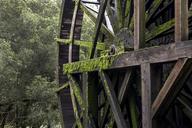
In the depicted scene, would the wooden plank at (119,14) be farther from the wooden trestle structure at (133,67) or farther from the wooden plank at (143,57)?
the wooden plank at (143,57)

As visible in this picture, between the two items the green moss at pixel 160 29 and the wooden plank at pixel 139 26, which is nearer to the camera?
the wooden plank at pixel 139 26

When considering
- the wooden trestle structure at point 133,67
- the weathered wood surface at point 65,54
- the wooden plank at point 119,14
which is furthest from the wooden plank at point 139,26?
the weathered wood surface at point 65,54

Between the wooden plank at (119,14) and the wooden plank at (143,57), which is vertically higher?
the wooden plank at (119,14)

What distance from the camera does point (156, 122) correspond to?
3.97m

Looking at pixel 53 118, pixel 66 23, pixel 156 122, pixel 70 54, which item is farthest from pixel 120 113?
pixel 53 118

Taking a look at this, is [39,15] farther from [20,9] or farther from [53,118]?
[53,118]

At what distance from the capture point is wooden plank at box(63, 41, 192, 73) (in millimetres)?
3636

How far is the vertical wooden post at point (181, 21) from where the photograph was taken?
363cm

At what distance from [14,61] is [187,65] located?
10358mm

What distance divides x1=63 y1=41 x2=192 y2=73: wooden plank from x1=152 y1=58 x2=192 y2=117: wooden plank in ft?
0.29

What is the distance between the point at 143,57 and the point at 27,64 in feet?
33.7

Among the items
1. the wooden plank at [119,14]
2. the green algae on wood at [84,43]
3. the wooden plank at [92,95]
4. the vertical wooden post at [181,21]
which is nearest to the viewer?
the vertical wooden post at [181,21]

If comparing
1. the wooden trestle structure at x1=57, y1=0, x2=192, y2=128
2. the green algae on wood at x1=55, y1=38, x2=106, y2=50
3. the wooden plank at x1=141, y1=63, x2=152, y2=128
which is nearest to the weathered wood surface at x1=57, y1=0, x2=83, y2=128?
the wooden trestle structure at x1=57, y1=0, x2=192, y2=128

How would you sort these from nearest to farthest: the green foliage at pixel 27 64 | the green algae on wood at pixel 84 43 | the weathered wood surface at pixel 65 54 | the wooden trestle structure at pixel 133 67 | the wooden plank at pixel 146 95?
the wooden trestle structure at pixel 133 67 → the wooden plank at pixel 146 95 → the green algae on wood at pixel 84 43 → the weathered wood surface at pixel 65 54 → the green foliage at pixel 27 64
